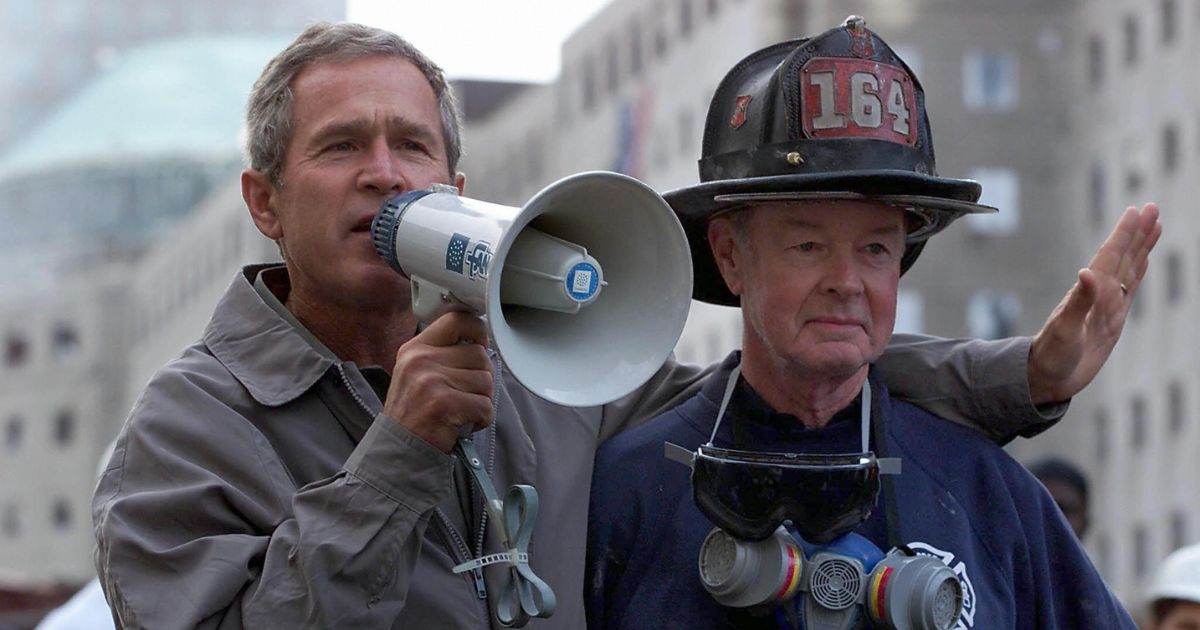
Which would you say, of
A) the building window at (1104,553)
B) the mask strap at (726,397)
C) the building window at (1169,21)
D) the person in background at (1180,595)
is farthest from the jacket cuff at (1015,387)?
the building window at (1104,553)

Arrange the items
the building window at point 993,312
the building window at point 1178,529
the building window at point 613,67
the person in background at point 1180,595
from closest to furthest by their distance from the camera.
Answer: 1. the person in background at point 1180,595
2. the building window at point 1178,529
3. the building window at point 993,312
4. the building window at point 613,67

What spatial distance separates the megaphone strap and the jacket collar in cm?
43

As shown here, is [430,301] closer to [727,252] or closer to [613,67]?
[727,252]

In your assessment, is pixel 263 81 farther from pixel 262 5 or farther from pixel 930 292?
pixel 262 5

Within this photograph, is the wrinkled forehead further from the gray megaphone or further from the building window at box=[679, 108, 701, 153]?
the building window at box=[679, 108, 701, 153]

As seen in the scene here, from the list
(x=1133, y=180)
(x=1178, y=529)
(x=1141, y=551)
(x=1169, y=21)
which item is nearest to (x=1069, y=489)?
(x=1178, y=529)

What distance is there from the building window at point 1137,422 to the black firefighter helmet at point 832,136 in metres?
44.6

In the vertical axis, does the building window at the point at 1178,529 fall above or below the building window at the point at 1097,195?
below

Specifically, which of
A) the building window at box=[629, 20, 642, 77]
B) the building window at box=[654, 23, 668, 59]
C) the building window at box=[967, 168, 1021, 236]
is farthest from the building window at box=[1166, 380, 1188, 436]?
the building window at box=[629, 20, 642, 77]

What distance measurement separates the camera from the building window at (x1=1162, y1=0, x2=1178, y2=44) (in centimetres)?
4722

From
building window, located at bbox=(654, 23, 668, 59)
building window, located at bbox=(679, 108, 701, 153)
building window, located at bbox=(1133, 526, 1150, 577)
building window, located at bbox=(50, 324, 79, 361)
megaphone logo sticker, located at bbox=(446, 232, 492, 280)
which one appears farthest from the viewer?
building window, located at bbox=(50, 324, 79, 361)

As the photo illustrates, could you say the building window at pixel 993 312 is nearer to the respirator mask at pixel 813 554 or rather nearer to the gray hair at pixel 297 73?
the gray hair at pixel 297 73

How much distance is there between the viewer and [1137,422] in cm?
4900

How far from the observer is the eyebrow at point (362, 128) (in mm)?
5000
